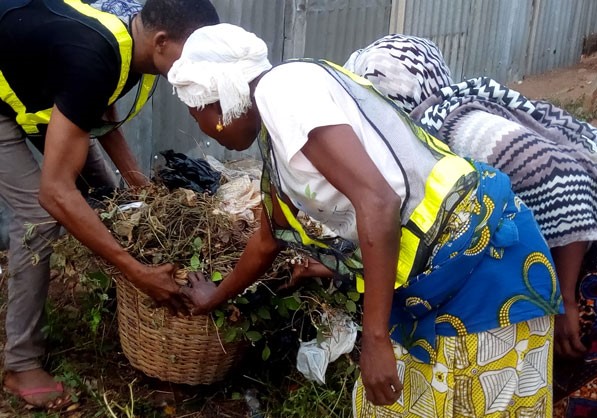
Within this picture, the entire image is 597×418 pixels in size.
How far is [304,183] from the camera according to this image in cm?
206

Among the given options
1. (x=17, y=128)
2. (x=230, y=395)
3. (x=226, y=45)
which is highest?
(x=226, y=45)

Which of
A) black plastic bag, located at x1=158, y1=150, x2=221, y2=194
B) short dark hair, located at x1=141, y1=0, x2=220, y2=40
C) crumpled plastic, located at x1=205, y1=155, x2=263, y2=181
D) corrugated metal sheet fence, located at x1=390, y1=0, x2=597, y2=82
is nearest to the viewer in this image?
short dark hair, located at x1=141, y1=0, x2=220, y2=40

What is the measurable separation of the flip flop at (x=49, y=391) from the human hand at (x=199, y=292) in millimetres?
917

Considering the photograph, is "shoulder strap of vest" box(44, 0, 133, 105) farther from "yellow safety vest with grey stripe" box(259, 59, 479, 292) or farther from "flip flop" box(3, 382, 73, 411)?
"flip flop" box(3, 382, 73, 411)

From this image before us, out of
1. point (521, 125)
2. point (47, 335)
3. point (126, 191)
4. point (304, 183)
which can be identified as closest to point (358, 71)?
point (521, 125)

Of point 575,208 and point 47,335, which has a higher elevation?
point 575,208

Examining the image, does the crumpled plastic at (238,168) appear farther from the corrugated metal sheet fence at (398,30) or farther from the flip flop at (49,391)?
the flip flop at (49,391)

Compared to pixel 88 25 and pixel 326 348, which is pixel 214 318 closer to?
pixel 326 348

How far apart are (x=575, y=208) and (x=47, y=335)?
7.79ft

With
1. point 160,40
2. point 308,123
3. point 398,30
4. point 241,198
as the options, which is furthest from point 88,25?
point 398,30

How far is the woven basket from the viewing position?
3.05 meters

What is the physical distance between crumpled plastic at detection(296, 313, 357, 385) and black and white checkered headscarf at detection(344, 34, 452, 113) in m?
0.91

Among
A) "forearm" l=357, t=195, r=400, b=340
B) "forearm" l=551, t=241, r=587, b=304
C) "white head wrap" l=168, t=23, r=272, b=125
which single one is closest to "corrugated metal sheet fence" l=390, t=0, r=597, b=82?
"forearm" l=551, t=241, r=587, b=304

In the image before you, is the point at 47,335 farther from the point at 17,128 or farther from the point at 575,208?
the point at 575,208
